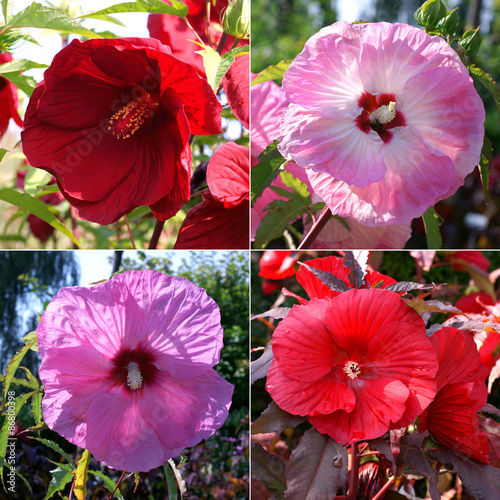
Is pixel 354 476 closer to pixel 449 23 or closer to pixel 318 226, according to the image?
pixel 318 226

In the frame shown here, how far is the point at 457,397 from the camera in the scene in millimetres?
485

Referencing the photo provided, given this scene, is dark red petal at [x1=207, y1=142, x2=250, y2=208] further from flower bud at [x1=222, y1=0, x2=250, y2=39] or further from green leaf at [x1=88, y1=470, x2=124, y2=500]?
green leaf at [x1=88, y1=470, x2=124, y2=500]

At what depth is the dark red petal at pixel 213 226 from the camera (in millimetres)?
455

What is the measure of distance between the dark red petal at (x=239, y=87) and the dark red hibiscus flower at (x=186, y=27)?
0.16 ft

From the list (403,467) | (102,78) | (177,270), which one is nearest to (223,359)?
(177,270)

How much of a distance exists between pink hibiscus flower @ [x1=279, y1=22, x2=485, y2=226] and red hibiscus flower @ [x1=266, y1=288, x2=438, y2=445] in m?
0.09

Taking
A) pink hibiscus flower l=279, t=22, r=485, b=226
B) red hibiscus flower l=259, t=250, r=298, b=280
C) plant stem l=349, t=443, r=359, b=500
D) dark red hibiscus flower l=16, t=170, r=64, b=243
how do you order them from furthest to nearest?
dark red hibiscus flower l=16, t=170, r=64, b=243
red hibiscus flower l=259, t=250, r=298, b=280
plant stem l=349, t=443, r=359, b=500
pink hibiscus flower l=279, t=22, r=485, b=226

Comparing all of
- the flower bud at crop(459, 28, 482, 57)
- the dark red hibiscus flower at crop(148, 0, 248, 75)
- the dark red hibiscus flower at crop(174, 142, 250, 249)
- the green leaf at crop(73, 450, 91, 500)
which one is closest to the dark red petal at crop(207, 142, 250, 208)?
the dark red hibiscus flower at crop(174, 142, 250, 249)

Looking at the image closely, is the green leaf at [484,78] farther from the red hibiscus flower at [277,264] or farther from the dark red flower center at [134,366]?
the dark red flower center at [134,366]

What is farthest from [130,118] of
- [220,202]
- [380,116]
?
[380,116]

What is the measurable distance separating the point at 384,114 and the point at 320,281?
0.17m

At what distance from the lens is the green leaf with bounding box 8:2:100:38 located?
40 centimetres

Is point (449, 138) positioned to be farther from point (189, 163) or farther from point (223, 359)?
point (223, 359)

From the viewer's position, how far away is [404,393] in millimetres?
422
